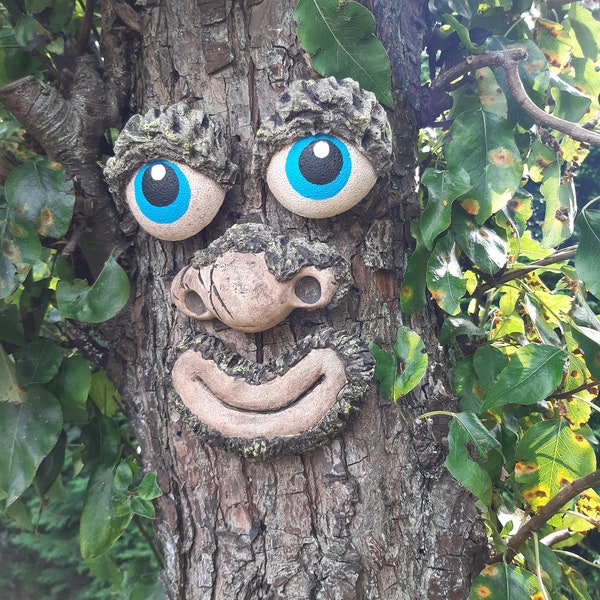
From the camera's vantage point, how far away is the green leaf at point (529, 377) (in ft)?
2.85

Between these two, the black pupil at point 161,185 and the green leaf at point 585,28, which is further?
the green leaf at point 585,28

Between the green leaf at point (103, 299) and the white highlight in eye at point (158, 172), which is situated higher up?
the white highlight in eye at point (158, 172)

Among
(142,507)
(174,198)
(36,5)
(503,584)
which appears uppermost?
(36,5)

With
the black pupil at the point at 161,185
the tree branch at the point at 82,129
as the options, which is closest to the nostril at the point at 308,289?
the black pupil at the point at 161,185

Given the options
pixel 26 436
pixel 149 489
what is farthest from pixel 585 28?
pixel 26 436

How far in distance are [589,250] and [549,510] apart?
0.38 meters

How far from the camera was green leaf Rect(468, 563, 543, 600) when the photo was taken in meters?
0.85

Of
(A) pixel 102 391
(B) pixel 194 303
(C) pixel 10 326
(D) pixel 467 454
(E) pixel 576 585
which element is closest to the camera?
(D) pixel 467 454

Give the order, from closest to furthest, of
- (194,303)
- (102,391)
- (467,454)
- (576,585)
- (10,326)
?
(467,454) → (194,303) → (576,585) → (10,326) → (102,391)

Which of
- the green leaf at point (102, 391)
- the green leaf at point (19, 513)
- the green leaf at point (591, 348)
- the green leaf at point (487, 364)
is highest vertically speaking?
the green leaf at point (591, 348)

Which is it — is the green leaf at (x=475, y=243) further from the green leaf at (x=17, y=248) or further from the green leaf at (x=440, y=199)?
the green leaf at (x=17, y=248)

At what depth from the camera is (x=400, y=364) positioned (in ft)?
2.86

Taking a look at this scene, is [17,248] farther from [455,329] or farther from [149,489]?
[455,329]

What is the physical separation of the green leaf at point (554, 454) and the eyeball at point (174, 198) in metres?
0.58
